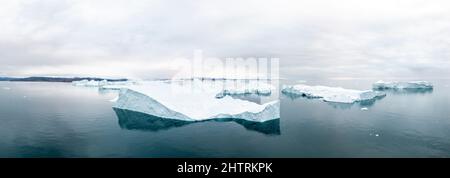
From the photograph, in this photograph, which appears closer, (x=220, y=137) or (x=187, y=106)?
(x=220, y=137)

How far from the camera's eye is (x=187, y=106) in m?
21.2

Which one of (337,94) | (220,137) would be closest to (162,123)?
(220,137)

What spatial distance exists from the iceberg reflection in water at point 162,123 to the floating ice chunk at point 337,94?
16498mm

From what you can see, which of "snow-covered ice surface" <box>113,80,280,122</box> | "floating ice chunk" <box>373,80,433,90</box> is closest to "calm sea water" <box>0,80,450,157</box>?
"snow-covered ice surface" <box>113,80,280,122</box>

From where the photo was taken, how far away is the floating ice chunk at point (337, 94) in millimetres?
33963

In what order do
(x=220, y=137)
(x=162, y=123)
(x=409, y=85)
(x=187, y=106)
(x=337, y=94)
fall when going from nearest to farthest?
(x=220, y=137) < (x=162, y=123) < (x=187, y=106) < (x=337, y=94) < (x=409, y=85)

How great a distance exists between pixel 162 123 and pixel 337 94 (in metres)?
24.9

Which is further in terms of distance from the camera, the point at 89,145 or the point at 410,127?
the point at 410,127

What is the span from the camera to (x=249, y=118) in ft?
64.8

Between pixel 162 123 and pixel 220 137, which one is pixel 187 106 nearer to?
pixel 162 123

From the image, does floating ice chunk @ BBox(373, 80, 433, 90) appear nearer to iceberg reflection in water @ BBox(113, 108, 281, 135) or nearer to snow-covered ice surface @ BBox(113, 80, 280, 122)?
snow-covered ice surface @ BBox(113, 80, 280, 122)
